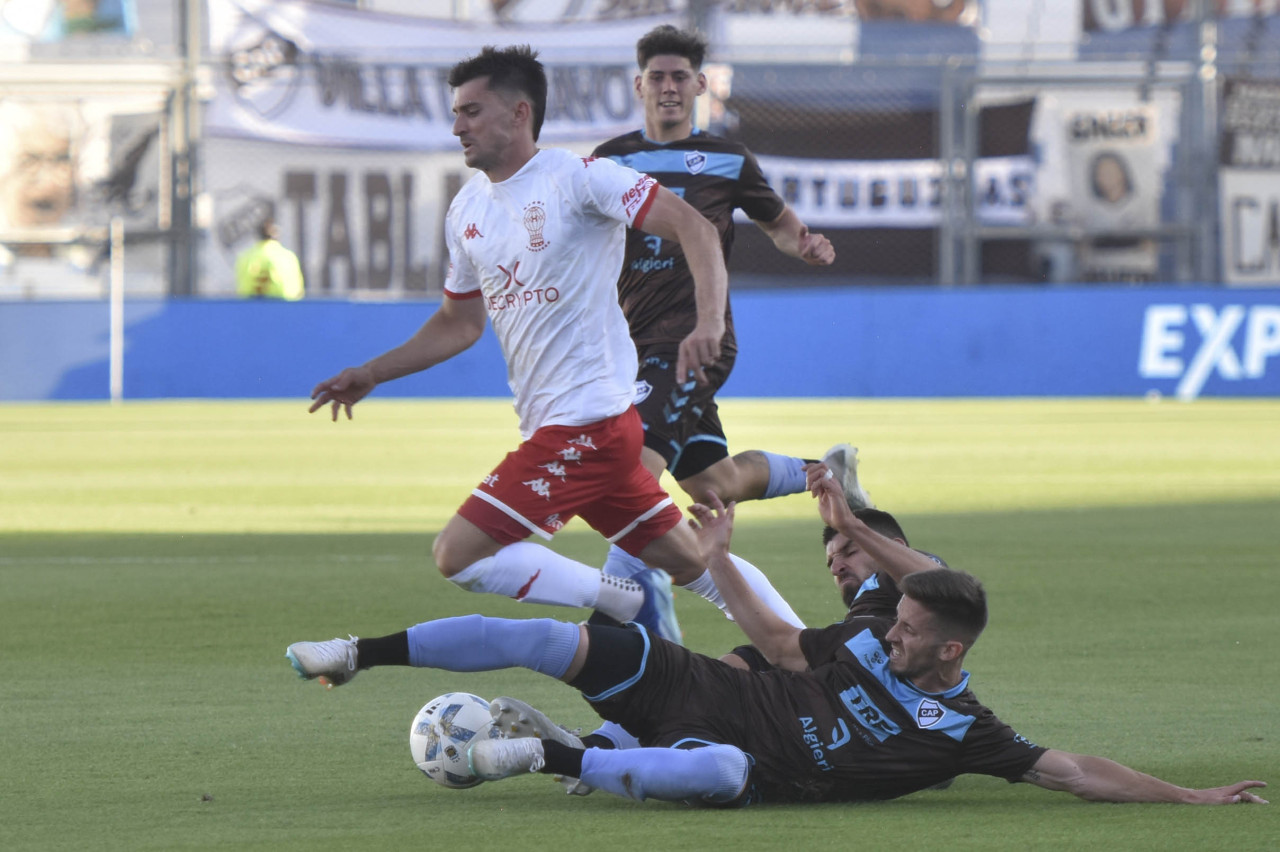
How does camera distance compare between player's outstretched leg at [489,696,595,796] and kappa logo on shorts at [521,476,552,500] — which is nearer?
player's outstretched leg at [489,696,595,796]

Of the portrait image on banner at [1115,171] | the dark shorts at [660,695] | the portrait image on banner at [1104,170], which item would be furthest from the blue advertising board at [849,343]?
the dark shorts at [660,695]

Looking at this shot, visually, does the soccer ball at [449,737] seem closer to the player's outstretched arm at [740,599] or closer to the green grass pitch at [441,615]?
the green grass pitch at [441,615]

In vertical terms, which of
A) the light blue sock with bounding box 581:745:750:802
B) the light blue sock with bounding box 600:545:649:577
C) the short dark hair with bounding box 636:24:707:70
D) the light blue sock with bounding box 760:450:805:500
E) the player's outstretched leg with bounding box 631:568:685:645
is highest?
the short dark hair with bounding box 636:24:707:70

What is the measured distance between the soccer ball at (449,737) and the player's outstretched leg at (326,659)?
29 cm

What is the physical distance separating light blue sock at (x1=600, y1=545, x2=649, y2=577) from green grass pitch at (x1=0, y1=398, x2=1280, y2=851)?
1.73 ft

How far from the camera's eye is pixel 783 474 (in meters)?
7.71

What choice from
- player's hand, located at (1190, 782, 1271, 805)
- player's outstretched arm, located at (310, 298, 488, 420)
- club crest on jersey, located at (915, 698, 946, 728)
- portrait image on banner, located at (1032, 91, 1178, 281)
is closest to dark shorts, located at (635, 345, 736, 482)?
player's outstretched arm, located at (310, 298, 488, 420)

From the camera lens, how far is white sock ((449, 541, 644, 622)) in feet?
18.6

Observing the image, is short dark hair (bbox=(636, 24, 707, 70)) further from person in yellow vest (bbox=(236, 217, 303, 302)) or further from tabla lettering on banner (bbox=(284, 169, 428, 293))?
tabla lettering on banner (bbox=(284, 169, 428, 293))

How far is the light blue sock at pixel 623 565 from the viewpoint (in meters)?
6.26

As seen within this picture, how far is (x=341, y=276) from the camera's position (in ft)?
91.7

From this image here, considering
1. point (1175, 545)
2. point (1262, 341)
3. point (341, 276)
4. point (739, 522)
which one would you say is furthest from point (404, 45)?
point (1175, 545)

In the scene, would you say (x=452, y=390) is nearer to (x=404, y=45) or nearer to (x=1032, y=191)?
(x=404, y=45)

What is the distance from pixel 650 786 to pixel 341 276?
2393 centimetres
